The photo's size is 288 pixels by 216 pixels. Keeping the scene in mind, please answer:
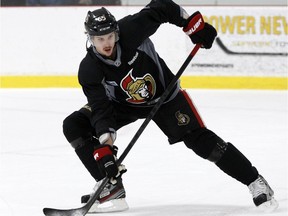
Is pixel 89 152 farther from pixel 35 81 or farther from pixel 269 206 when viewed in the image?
pixel 35 81

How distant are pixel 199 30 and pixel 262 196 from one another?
0.69m

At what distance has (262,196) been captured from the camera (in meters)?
3.18

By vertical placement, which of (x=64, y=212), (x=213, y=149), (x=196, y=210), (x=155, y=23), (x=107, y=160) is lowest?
(x=196, y=210)

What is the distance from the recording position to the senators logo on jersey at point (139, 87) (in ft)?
10.4

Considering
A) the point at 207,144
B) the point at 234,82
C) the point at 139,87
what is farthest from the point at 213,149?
the point at 234,82

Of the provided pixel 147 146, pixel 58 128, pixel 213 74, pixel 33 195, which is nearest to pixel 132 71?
pixel 33 195

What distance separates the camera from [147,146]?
4770 mm

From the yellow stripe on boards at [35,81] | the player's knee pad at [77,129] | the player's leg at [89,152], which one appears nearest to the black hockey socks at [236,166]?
the player's leg at [89,152]

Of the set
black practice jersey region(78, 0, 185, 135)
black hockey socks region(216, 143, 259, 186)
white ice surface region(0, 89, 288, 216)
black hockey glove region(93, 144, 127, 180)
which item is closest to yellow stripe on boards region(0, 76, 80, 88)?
white ice surface region(0, 89, 288, 216)

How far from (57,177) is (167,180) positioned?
536mm

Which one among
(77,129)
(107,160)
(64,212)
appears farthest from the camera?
(77,129)

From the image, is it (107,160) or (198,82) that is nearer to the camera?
(107,160)

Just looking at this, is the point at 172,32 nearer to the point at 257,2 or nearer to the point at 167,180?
the point at 257,2

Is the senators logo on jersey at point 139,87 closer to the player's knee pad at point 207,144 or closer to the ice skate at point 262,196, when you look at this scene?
the player's knee pad at point 207,144
